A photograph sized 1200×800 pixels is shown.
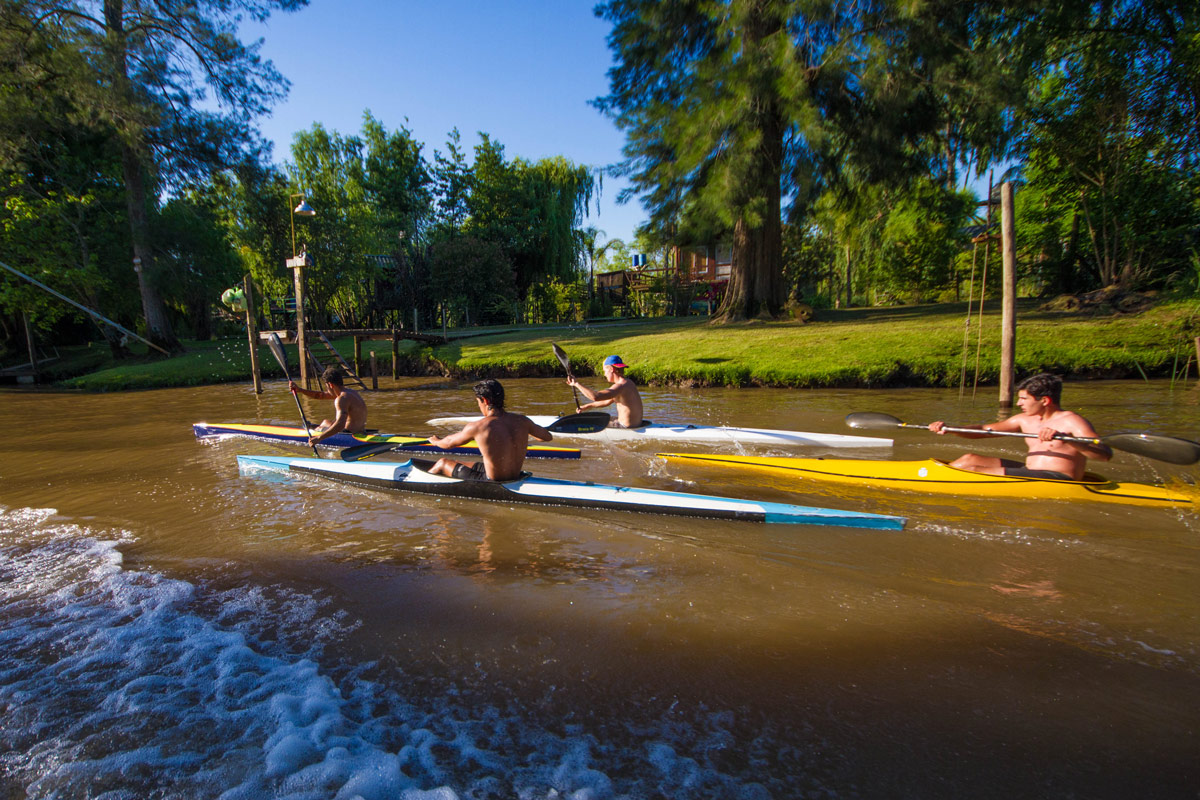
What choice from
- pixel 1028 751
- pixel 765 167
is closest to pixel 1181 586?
pixel 1028 751

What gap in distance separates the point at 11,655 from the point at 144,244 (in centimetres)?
1811

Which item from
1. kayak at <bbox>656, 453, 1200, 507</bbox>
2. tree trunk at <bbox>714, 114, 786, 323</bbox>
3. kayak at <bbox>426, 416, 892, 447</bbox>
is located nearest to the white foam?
kayak at <bbox>656, 453, 1200, 507</bbox>

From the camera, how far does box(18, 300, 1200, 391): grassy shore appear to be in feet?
32.9

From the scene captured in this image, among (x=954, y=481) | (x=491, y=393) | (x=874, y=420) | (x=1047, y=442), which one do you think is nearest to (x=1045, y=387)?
(x=1047, y=442)

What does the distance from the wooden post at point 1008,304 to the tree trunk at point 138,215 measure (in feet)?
64.4

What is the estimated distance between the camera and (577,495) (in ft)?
15.9

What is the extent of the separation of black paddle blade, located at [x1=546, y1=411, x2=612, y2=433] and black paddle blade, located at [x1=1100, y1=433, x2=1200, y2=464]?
4.43m

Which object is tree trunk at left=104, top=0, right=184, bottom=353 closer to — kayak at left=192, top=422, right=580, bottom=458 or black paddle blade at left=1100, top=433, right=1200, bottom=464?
kayak at left=192, top=422, right=580, bottom=458

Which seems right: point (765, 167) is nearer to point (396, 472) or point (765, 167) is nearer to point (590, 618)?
point (396, 472)

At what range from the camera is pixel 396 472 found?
5.69 meters

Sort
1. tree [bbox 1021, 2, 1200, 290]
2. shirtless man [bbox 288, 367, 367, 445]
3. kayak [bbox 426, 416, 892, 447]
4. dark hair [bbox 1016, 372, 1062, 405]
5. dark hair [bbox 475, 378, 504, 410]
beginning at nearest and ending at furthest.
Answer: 1. dark hair [bbox 1016, 372, 1062, 405]
2. dark hair [bbox 475, 378, 504, 410]
3. kayak [bbox 426, 416, 892, 447]
4. shirtless man [bbox 288, 367, 367, 445]
5. tree [bbox 1021, 2, 1200, 290]

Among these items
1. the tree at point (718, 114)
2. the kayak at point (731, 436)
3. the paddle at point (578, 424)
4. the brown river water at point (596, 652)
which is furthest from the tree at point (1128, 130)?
the paddle at point (578, 424)

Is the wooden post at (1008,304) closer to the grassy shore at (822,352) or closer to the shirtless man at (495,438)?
the grassy shore at (822,352)

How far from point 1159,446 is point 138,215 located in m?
22.4
